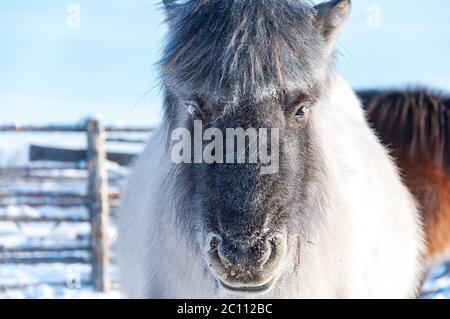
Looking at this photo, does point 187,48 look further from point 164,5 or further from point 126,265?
point 126,265

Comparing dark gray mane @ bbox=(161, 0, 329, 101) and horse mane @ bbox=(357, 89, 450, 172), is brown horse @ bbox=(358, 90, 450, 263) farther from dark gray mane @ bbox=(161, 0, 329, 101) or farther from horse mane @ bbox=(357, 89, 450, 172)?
dark gray mane @ bbox=(161, 0, 329, 101)

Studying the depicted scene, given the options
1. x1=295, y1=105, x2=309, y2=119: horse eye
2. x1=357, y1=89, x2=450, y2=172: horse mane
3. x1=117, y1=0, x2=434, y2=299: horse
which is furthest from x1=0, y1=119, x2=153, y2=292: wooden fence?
x1=295, y1=105, x2=309, y2=119: horse eye

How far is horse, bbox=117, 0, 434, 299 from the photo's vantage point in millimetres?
2137

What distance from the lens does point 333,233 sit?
2.58 metres

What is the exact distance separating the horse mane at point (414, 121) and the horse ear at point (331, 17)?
300 cm

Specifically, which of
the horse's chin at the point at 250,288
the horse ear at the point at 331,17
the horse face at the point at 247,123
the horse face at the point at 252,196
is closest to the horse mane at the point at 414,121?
the horse ear at the point at 331,17

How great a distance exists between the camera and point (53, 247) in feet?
26.8

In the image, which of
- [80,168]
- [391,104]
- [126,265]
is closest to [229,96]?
[126,265]

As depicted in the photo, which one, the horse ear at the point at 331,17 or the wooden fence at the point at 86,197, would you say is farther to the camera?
the wooden fence at the point at 86,197

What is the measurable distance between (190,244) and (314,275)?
0.54 m

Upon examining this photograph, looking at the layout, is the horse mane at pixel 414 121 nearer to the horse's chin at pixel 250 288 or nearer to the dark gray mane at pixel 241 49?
the dark gray mane at pixel 241 49

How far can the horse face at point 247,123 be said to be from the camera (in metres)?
2.10

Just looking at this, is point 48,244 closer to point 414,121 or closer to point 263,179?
Result: point 414,121

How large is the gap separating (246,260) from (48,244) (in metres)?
6.81
